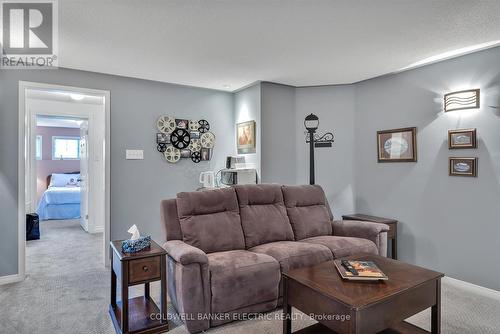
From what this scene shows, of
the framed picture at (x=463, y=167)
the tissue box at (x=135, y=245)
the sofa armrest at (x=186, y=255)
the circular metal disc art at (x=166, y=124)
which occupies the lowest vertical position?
the sofa armrest at (x=186, y=255)

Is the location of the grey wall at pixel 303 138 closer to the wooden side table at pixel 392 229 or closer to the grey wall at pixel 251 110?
the grey wall at pixel 251 110

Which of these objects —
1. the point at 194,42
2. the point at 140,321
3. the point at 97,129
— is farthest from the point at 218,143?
the point at 140,321

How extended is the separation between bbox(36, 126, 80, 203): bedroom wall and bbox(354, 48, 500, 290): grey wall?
783 cm

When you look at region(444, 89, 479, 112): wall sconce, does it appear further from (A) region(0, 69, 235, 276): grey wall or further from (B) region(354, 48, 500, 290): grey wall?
(A) region(0, 69, 235, 276): grey wall

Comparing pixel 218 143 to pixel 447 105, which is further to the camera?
pixel 218 143

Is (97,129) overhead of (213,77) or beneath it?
beneath

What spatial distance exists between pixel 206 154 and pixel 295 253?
2.41 m

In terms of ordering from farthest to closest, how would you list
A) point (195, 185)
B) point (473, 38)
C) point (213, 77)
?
1. point (195, 185)
2. point (213, 77)
3. point (473, 38)

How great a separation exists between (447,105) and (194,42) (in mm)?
2719

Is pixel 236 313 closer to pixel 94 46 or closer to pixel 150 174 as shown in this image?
pixel 150 174

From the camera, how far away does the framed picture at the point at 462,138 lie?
3.05 metres

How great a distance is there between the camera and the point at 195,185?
179 inches

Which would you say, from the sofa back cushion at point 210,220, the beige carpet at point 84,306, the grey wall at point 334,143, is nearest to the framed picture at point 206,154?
the grey wall at point 334,143

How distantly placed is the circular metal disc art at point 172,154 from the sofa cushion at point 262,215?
153 cm
